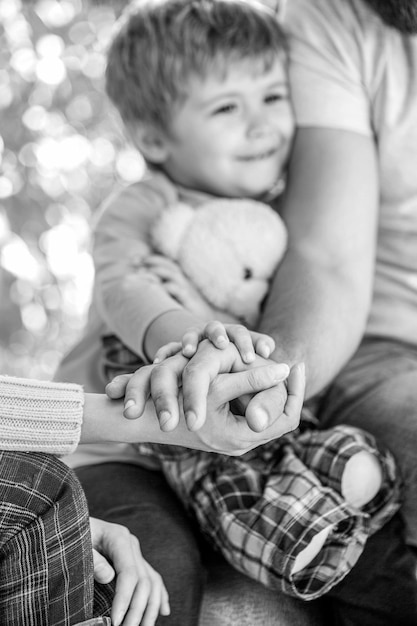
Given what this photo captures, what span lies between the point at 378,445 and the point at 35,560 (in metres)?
0.57

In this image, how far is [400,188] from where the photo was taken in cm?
137

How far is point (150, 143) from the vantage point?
1567 mm

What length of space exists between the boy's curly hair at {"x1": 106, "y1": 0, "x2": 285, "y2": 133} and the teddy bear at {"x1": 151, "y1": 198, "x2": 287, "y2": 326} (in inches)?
10.6

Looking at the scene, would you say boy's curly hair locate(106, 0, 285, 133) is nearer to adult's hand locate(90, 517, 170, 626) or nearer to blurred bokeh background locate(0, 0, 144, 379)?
adult's hand locate(90, 517, 170, 626)

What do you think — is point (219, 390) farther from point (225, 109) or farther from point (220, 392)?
point (225, 109)

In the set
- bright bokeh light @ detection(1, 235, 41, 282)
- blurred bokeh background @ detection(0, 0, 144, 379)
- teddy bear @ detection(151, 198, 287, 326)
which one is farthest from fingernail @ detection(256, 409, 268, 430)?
bright bokeh light @ detection(1, 235, 41, 282)

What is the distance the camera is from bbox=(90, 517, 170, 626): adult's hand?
0.96 meters

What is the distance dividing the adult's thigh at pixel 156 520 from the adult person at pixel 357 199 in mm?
312

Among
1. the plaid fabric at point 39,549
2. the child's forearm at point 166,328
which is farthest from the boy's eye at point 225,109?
the plaid fabric at point 39,549

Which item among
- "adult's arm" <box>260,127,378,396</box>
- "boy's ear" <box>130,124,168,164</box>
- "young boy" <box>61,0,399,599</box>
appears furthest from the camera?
"boy's ear" <box>130,124,168,164</box>

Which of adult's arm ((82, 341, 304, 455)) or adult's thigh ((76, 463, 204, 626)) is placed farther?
adult's thigh ((76, 463, 204, 626))

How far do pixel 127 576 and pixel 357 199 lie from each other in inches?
28.4

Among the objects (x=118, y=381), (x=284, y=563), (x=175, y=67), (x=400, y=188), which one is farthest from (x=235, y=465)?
(x=175, y=67)

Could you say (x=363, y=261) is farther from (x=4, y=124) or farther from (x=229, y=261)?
(x=4, y=124)
